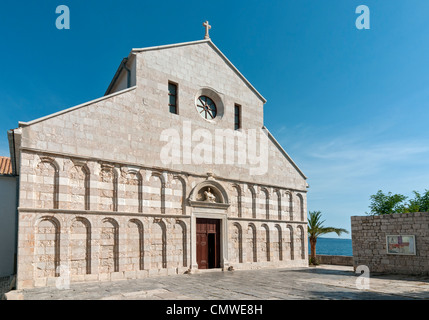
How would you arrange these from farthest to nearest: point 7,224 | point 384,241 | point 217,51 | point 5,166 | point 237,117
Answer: point 5,166
point 237,117
point 217,51
point 384,241
point 7,224

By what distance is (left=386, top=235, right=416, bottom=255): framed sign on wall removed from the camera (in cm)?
1645

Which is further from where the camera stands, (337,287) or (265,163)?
(265,163)

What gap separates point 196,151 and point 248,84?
20.0 feet

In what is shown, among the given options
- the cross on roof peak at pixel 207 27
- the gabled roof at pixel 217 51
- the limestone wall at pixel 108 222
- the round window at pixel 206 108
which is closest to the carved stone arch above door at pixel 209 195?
the limestone wall at pixel 108 222

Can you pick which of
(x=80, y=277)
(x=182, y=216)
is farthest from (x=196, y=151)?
(x=80, y=277)

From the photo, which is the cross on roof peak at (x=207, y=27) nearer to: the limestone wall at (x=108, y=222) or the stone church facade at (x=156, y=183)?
the stone church facade at (x=156, y=183)

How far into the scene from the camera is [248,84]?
69.0 feet

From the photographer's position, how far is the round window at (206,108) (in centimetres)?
1862

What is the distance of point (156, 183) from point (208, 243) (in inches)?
170

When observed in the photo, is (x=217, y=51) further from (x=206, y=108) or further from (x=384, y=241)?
(x=384, y=241)

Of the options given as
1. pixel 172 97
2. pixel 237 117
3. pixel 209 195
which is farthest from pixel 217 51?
pixel 209 195

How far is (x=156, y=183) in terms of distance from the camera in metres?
15.9
